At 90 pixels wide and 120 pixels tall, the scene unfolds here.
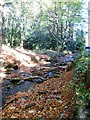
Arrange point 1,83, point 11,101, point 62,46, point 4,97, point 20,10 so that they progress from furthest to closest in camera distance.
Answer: point 62,46 → point 20,10 → point 1,83 → point 4,97 → point 11,101

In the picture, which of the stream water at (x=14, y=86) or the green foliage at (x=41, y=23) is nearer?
the stream water at (x=14, y=86)

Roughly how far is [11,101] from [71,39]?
20786 mm

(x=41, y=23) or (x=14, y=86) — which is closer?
(x=14, y=86)

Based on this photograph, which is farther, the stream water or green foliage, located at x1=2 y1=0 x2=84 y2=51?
green foliage, located at x1=2 y1=0 x2=84 y2=51

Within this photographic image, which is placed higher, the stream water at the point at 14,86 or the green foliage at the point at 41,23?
the green foliage at the point at 41,23

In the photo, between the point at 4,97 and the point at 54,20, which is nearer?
the point at 4,97

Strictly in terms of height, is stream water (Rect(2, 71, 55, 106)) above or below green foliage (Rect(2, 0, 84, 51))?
below

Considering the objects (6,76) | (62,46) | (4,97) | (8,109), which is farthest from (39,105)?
(62,46)

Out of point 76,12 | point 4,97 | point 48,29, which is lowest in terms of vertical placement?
point 4,97

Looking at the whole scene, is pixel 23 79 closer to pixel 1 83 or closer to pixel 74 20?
pixel 1 83

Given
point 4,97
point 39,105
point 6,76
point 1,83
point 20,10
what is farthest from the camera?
point 20,10

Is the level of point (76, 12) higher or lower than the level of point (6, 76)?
higher

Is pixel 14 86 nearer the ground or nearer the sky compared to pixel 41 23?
nearer the ground

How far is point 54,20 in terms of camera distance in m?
23.5
